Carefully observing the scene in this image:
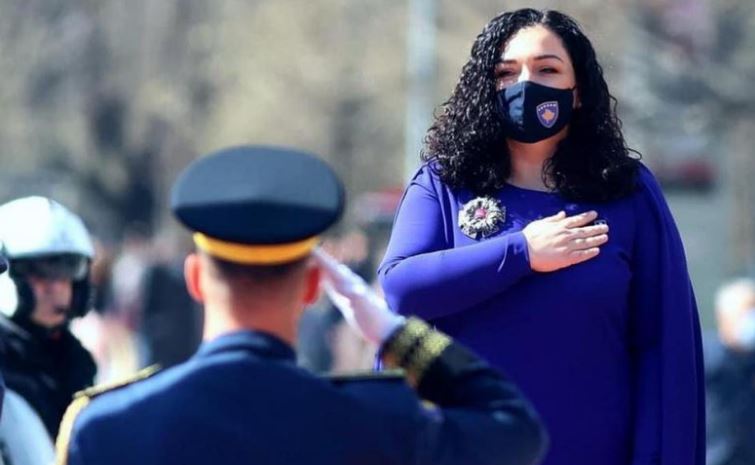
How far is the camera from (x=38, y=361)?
5.32 meters

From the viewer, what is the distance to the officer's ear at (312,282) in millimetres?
3113

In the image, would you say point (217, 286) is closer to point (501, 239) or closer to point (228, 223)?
point (228, 223)

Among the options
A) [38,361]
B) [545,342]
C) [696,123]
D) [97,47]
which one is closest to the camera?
[545,342]

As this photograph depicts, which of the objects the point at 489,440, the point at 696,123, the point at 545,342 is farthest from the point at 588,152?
the point at 696,123

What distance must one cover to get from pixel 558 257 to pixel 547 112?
0.37 m

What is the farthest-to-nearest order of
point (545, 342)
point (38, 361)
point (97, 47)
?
1. point (97, 47)
2. point (38, 361)
3. point (545, 342)

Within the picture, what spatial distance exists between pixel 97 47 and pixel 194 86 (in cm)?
223

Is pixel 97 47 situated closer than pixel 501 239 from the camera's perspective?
No

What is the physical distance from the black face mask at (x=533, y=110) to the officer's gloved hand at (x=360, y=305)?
4.21 feet

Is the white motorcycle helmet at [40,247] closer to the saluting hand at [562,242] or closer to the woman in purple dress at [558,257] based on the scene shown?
the woman in purple dress at [558,257]

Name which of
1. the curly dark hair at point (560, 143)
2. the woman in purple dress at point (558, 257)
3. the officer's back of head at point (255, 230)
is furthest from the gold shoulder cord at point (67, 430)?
the curly dark hair at point (560, 143)

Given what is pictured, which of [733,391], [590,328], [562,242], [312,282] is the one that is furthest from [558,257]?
[733,391]

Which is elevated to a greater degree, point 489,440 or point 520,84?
point 520,84

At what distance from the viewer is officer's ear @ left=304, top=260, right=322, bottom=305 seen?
3113mm
